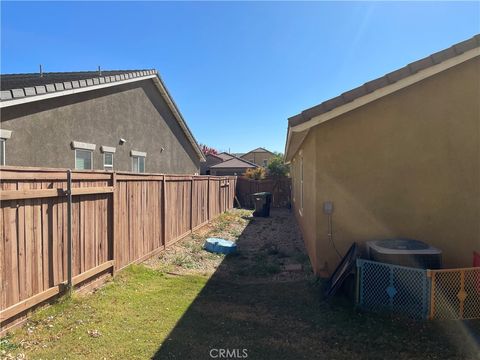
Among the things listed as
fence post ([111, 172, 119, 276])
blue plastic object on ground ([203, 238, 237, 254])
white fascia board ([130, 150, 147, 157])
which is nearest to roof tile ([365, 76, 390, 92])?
fence post ([111, 172, 119, 276])

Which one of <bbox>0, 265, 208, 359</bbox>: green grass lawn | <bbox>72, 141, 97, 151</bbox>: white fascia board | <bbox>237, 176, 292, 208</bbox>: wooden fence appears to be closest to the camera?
<bbox>0, 265, 208, 359</bbox>: green grass lawn

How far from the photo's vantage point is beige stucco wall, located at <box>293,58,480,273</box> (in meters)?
5.41

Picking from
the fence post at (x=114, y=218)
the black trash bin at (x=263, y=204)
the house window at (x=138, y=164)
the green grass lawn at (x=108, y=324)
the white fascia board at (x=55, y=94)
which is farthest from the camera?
the black trash bin at (x=263, y=204)

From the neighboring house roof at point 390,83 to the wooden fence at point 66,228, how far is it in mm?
3513

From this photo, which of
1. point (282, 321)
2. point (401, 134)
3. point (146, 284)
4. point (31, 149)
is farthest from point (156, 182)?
point (401, 134)

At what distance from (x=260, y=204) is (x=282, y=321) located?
12090 mm

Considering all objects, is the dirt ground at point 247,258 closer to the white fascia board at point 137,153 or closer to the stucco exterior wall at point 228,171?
the white fascia board at point 137,153

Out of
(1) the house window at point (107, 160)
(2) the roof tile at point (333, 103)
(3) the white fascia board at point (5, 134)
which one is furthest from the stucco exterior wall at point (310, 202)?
(1) the house window at point (107, 160)

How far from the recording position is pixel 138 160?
13469mm

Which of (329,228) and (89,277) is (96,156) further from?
(329,228)

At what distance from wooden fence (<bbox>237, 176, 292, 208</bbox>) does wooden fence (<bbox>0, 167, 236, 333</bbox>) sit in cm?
1314

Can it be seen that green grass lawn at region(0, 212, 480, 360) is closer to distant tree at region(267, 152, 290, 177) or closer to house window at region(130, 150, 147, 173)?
house window at region(130, 150, 147, 173)

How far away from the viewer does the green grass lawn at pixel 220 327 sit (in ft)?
11.8

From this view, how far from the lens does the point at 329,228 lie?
5.82 metres
